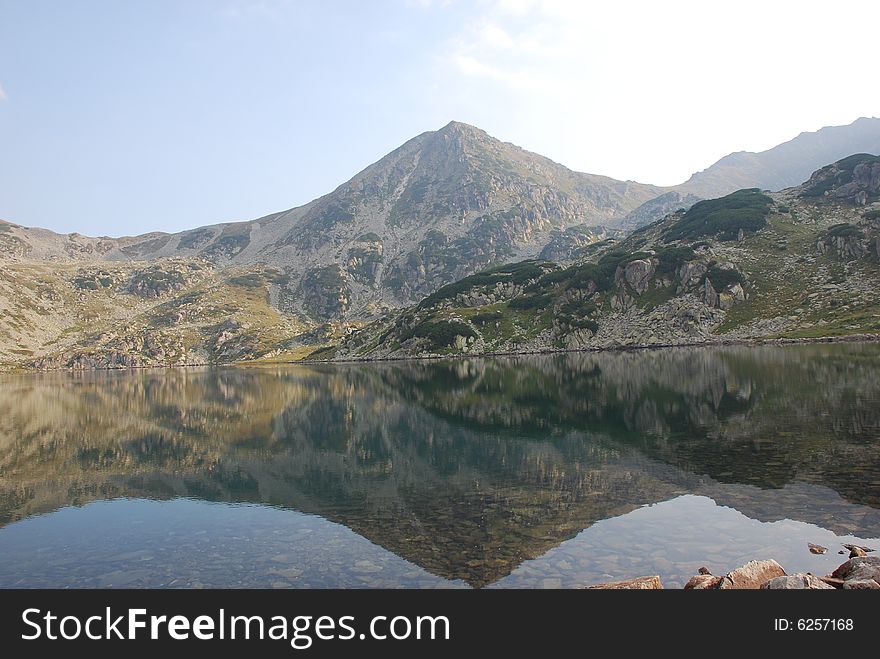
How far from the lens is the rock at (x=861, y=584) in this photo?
1491 cm

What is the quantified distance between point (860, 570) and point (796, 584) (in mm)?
2930

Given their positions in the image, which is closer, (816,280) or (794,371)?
(794,371)

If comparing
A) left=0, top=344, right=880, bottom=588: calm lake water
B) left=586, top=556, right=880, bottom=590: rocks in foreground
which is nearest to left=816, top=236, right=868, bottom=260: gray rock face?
left=0, top=344, right=880, bottom=588: calm lake water

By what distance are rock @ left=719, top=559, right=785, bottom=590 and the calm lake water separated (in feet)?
9.25

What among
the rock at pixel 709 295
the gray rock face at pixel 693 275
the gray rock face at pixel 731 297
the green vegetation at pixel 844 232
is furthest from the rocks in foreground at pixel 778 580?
the green vegetation at pixel 844 232

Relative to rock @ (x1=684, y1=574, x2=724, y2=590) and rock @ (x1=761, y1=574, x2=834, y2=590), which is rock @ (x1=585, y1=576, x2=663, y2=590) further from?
rock @ (x1=761, y1=574, x2=834, y2=590)

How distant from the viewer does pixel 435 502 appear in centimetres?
3212

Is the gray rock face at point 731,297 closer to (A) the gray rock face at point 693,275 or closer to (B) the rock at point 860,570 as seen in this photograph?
(A) the gray rock face at point 693,275

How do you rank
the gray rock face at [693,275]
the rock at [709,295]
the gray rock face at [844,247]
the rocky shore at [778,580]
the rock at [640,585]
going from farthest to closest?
the gray rock face at [693,275], the rock at [709,295], the gray rock face at [844,247], the rock at [640,585], the rocky shore at [778,580]

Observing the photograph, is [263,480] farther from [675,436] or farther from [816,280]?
[816,280]

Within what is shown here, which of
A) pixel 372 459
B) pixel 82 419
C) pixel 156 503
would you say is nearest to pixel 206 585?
pixel 156 503
